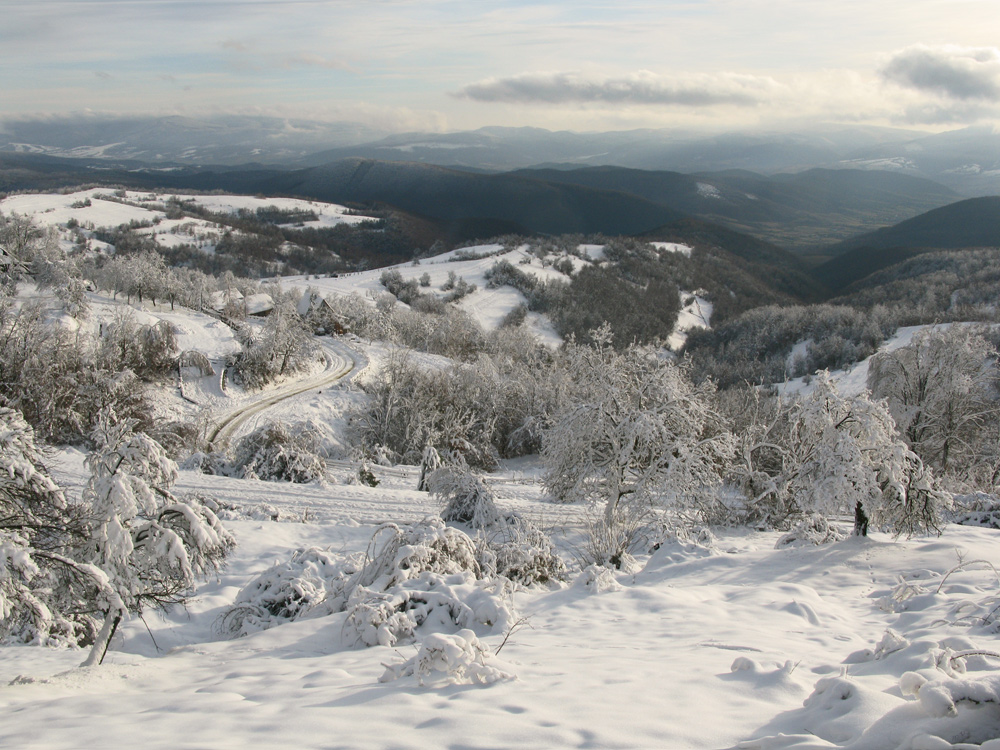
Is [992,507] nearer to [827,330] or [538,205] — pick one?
[827,330]

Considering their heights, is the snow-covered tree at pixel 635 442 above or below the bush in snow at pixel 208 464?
above

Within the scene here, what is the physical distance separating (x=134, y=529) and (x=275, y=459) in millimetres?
12286

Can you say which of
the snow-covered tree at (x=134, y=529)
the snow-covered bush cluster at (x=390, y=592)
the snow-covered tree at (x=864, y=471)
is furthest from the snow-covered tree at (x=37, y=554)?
the snow-covered tree at (x=864, y=471)

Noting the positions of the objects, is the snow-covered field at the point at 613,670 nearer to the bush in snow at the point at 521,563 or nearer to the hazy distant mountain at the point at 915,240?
the bush in snow at the point at 521,563

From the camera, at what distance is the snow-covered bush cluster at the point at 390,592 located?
6.43 metres

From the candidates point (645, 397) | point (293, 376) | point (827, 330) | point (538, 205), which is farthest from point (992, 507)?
point (538, 205)

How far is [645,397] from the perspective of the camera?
13320 millimetres

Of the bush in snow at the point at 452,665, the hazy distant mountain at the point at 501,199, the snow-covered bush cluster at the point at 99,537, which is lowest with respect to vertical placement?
the bush in snow at the point at 452,665

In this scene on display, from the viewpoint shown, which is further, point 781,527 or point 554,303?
point 554,303

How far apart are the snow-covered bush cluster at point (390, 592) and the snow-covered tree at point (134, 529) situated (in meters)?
1.66

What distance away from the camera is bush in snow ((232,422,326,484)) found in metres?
17.5

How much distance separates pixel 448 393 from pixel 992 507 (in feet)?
66.9

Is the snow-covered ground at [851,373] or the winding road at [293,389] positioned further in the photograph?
the snow-covered ground at [851,373]

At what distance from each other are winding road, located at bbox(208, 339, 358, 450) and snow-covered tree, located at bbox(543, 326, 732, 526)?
45.5 ft
